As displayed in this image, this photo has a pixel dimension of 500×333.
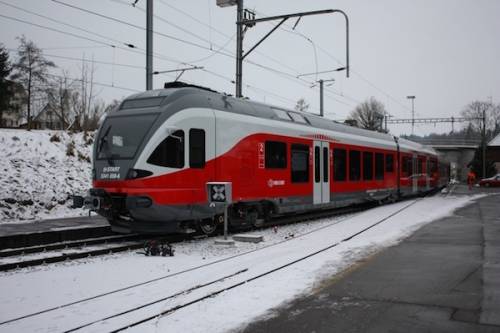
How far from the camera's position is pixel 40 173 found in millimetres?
18594

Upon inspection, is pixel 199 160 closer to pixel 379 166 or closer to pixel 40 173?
pixel 40 173

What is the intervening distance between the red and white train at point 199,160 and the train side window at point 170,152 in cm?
2

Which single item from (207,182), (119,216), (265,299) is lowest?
(265,299)

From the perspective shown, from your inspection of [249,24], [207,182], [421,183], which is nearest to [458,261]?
[207,182]

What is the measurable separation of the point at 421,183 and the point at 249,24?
1684 centimetres

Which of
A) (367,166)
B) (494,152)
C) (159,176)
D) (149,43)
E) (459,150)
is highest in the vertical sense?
(459,150)

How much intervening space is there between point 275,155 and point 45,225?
6432 mm

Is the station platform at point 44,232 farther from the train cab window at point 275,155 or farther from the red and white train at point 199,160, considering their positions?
the train cab window at point 275,155

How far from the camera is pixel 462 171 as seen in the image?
85.3m

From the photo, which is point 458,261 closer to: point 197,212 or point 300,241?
point 300,241

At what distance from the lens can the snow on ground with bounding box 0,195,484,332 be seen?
5512mm

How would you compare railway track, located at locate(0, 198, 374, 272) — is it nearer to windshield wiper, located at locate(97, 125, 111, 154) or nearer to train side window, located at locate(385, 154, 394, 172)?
windshield wiper, located at locate(97, 125, 111, 154)

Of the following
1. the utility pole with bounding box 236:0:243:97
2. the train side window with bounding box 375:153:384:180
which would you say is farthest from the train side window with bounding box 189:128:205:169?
the train side window with bounding box 375:153:384:180

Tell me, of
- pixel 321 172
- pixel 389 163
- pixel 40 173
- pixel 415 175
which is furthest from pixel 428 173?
pixel 40 173
